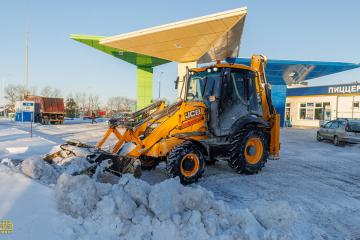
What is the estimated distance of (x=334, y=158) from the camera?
12148mm

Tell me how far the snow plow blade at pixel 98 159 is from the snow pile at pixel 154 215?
1470 mm

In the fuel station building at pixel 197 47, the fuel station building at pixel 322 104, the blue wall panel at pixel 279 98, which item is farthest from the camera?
the fuel station building at pixel 322 104

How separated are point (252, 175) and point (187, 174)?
7.23ft

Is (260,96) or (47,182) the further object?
(260,96)

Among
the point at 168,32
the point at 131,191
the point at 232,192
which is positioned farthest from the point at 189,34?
the point at 131,191

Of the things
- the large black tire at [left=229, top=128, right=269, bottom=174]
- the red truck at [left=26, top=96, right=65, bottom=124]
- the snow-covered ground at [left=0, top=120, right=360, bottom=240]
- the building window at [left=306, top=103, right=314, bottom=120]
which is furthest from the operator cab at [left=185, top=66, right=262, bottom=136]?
the building window at [left=306, top=103, right=314, bottom=120]

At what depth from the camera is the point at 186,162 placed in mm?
6707

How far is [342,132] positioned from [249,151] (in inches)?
428

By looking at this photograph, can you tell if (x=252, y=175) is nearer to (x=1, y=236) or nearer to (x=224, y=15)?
(x=1, y=236)

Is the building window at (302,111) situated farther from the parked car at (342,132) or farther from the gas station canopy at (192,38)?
the parked car at (342,132)

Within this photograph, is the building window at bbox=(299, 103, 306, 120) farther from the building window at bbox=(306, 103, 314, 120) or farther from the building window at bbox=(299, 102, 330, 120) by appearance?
the building window at bbox=(306, 103, 314, 120)

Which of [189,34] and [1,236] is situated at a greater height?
[189,34]

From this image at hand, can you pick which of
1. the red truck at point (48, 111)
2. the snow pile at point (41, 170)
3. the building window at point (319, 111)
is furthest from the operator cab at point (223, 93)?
the building window at point (319, 111)

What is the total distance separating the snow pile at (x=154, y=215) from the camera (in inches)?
155
